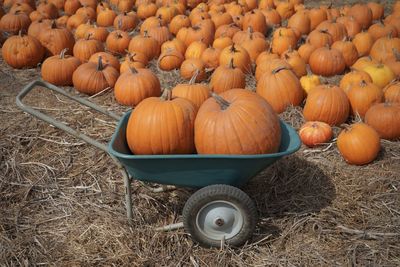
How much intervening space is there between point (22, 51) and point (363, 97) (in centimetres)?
481

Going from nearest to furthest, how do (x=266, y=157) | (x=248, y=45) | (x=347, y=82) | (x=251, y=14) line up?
(x=266, y=157) < (x=347, y=82) < (x=248, y=45) < (x=251, y=14)

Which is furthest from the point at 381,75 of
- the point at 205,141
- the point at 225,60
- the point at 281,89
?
the point at 205,141

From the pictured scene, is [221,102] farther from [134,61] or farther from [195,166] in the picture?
[134,61]

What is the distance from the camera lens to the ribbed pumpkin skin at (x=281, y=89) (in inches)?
185

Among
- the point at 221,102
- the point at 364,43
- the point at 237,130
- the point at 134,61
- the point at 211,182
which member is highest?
the point at 221,102

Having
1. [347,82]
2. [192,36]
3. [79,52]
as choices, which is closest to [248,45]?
[192,36]

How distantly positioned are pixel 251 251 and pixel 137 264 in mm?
834

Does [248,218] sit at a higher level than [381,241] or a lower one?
higher

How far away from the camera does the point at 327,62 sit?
18.5 feet

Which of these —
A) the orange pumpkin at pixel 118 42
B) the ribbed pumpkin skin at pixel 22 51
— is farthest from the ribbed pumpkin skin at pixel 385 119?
the ribbed pumpkin skin at pixel 22 51

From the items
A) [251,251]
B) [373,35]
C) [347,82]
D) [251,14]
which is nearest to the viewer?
[251,251]

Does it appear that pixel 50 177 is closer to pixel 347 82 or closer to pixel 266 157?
pixel 266 157

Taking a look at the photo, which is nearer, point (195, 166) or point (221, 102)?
point (195, 166)

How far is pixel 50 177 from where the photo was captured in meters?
3.91
